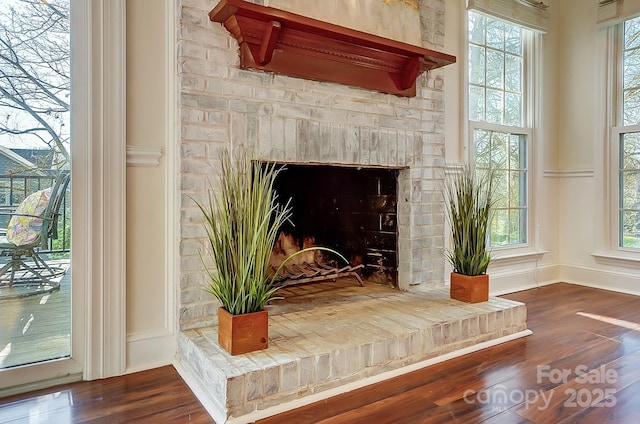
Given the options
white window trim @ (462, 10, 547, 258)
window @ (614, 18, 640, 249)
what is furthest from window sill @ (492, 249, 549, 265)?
window @ (614, 18, 640, 249)

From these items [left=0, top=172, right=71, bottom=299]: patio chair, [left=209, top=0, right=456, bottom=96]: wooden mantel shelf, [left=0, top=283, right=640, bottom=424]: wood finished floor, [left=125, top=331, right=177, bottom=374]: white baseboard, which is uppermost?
[left=209, top=0, right=456, bottom=96]: wooden mantel shelf

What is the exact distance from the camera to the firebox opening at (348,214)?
2953mm

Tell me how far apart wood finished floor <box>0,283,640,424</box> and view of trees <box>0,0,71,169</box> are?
1064 millimetres

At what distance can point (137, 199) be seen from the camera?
6.70 feet

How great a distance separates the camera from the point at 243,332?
1738 millimetres

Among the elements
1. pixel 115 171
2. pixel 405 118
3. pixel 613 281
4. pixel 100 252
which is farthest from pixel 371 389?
pixel 613 281

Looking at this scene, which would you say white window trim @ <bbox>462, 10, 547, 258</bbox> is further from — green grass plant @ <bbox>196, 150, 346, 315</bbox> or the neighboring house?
the neighboring house

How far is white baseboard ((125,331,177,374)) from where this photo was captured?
2.01m

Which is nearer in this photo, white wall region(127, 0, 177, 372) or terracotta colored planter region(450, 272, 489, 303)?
white wall region(127, 0, 177, 372)

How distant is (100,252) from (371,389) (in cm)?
→ 140

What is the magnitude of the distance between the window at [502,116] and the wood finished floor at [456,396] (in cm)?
156

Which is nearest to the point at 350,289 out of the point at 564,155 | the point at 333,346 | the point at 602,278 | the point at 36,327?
the point at 333,346

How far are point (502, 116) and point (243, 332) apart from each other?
9.97ft

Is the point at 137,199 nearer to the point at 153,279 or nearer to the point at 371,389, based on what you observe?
the point at 153,279
